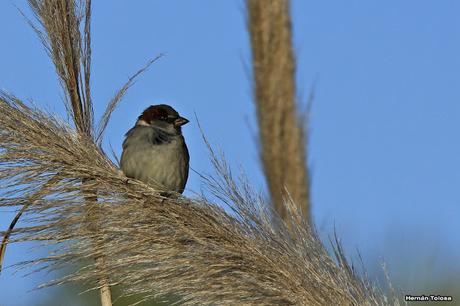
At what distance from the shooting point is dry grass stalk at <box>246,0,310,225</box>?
5832 mm

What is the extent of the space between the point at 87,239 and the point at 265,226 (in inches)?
16.6

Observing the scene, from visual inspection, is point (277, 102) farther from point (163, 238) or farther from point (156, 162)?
point (163, 238)

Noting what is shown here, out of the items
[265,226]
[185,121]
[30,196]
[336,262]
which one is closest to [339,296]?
[336,262]

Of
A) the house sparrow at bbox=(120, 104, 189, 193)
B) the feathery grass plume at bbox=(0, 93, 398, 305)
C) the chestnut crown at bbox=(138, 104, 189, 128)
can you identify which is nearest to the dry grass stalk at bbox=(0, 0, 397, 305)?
the feathery grass plume at bbox=(0, 93, 398, 305)

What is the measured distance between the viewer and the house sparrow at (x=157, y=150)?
144 inches

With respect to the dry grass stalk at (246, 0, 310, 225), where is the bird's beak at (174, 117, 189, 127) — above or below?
below

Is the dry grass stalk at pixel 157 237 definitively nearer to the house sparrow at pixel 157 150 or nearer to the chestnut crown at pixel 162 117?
the house sparrow at pixel 157 150

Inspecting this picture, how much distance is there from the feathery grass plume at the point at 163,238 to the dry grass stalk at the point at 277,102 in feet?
11.6

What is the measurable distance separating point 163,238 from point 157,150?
1.54 metres

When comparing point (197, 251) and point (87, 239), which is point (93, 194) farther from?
point (197, 251)

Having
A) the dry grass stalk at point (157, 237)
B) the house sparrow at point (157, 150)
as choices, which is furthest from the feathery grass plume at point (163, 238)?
the house sparrow at point (157, 150)

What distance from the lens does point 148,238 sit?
219 centimetres

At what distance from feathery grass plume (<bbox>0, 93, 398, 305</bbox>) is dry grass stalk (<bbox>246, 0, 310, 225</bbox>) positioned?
354cm

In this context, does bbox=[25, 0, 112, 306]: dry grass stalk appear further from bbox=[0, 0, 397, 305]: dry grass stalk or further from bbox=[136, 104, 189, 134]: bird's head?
bbox=[136, 104, 189, 134]: bird's head
